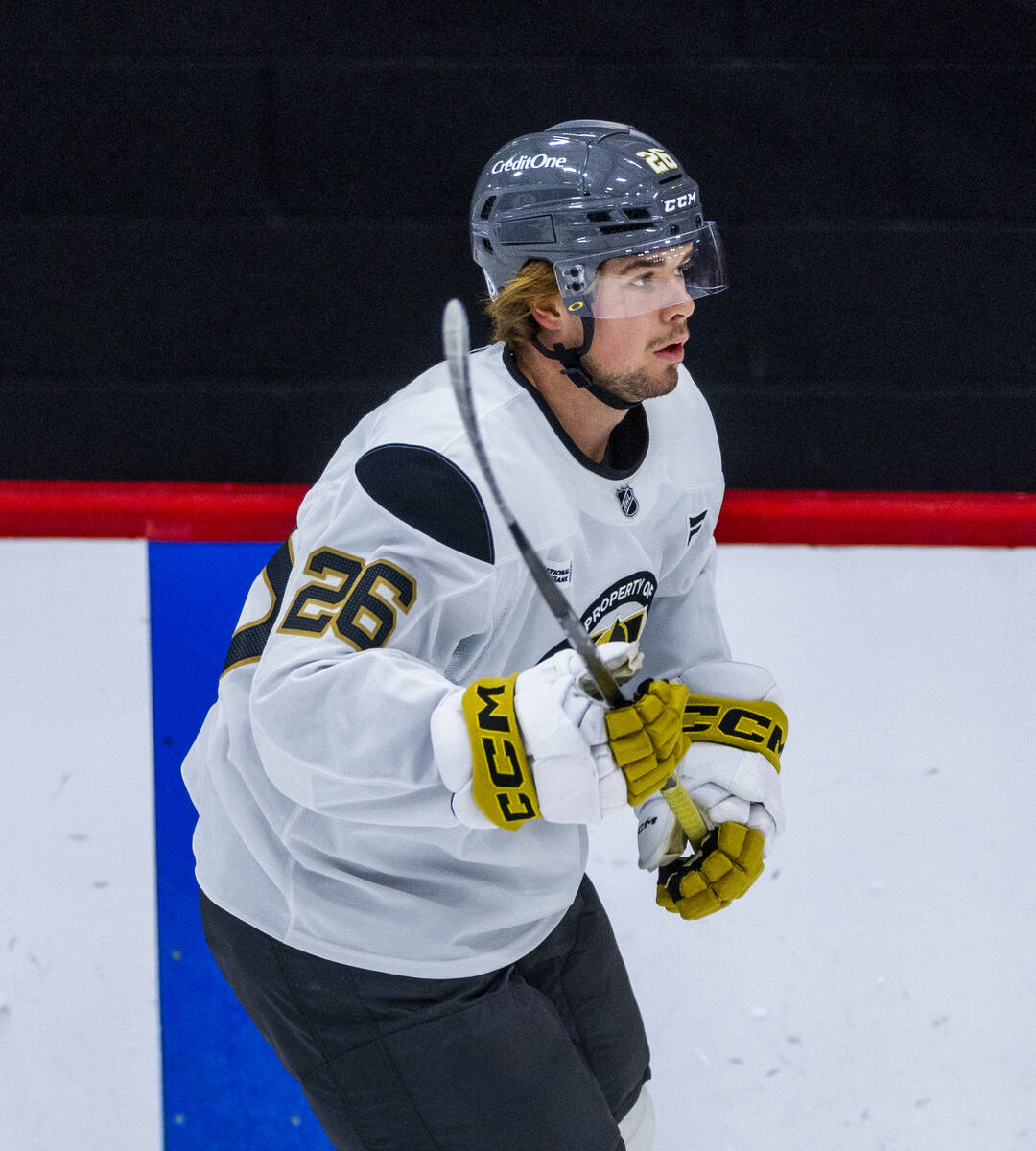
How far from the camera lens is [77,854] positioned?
1.92 meters

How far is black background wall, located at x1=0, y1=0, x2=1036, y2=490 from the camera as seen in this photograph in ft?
5.98

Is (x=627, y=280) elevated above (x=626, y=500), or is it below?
above

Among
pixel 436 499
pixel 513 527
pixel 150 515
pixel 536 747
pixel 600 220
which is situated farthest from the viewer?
pixel 150 515

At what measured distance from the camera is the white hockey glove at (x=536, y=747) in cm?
109

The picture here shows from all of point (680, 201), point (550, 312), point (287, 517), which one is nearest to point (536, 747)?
point (550, 312)

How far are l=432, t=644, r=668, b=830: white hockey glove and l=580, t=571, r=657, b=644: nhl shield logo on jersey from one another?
0.26 metres

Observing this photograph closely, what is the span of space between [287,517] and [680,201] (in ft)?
2.48

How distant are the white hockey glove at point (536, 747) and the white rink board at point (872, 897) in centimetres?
80

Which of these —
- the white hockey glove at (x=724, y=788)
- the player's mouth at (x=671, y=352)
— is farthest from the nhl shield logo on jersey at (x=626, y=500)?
the white hockey glove at (x=724, y=788)

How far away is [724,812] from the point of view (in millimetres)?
1465

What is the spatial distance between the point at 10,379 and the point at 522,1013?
1136 millimetres

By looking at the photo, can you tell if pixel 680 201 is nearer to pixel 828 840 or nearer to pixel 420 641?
pixel 420 641

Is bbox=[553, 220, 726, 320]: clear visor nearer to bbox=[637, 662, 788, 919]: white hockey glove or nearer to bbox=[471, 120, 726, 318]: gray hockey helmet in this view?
bbox=[471, 120, 726, 318]: gray hockey helmet

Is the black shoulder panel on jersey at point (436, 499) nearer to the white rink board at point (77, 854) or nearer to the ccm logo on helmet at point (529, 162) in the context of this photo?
the ccm logo on helmet at point (529, 162)
